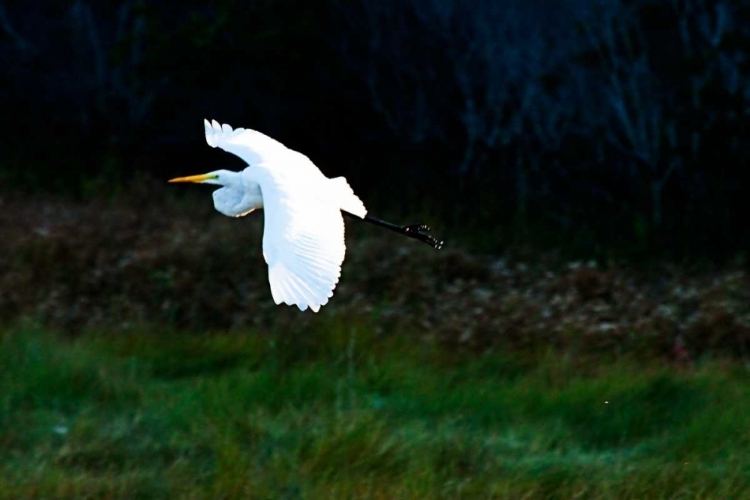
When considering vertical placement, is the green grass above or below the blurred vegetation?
below

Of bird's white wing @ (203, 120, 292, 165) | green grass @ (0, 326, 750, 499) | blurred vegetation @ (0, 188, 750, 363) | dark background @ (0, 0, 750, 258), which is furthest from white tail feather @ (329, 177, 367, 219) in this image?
dark background @ (0, 0, 750, 258)

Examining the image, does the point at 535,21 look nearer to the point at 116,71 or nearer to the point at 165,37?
the point at 165,37

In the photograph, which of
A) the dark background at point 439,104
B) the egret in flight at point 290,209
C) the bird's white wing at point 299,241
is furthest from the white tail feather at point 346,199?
the dark background at point 439,104

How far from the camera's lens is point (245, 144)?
4059 mm

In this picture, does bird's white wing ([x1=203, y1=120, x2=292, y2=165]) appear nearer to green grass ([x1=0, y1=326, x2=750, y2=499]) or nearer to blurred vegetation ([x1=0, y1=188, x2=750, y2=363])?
green grass ([x1=0, y1=326, x2=750, y2=499])

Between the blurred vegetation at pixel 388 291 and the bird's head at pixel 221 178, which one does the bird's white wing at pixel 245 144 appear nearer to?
the bird's head at pixel 221 178

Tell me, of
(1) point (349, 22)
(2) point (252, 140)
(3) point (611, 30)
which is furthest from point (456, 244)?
(2) point (252, 140)

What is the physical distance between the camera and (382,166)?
9102mm

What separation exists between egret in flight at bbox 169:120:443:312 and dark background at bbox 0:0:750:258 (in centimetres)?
348

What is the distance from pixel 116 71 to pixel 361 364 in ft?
16.9

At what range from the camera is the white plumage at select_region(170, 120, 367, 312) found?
115 inches

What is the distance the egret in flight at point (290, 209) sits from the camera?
2.93 meters

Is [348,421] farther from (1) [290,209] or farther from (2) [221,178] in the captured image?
(1) [290,209]

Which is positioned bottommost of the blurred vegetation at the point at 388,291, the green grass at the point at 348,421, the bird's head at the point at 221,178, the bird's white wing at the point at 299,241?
the green grass at the point at 348,421
